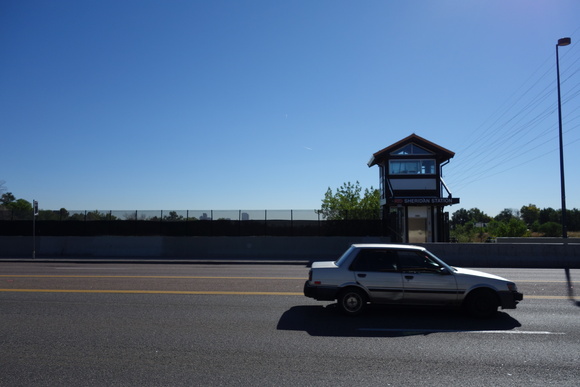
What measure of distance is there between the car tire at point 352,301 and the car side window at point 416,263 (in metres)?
0.99

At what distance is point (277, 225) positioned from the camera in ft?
93.8

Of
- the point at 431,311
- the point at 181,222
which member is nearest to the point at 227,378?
the point at 431,311

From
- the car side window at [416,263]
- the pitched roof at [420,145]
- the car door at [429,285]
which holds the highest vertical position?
the pitched roof at [420,145]

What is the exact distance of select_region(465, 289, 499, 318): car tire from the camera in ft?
28.7

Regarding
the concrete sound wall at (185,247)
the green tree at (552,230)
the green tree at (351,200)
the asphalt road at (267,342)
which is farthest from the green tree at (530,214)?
the asphalt road at (267,342)

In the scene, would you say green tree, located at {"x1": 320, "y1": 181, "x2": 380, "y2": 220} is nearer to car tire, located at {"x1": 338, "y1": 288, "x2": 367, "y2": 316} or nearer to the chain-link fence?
the chain-link fence

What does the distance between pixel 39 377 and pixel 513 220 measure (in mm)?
48168

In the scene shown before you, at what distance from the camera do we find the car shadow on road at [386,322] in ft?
25.8

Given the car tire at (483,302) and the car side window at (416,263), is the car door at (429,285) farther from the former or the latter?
the car tire at (483,302)

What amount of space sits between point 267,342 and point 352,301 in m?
2.47

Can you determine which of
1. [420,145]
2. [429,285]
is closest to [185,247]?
[420,145]

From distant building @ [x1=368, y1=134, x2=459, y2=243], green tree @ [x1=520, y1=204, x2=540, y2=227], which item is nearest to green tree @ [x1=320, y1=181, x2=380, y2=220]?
distant building @ [x1=368, y1=134, x2=459, y2=243]

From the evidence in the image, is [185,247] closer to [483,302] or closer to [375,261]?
[375,261]

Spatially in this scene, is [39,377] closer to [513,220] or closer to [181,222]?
[181,222]
